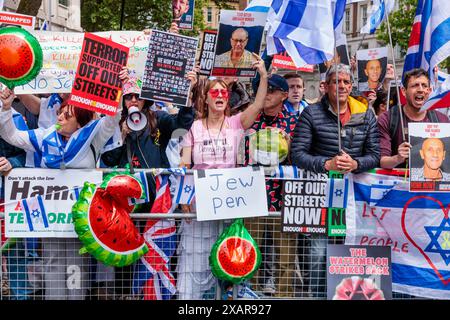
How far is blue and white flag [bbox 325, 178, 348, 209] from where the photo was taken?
18.3ft

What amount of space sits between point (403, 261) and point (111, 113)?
262cm

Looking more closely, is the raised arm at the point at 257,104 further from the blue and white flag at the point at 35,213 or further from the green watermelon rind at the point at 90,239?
the blue and white flag at the point at 35,213

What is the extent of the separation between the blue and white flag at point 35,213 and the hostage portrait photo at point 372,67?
4959 millimetres

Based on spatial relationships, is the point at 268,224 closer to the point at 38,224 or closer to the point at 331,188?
the point at 331,188

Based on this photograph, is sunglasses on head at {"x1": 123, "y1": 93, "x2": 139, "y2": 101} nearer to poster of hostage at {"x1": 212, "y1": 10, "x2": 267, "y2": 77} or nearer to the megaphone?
the megaphone

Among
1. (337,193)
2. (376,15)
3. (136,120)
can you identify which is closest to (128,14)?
(376,15)

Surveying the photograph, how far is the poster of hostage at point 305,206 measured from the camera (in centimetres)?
553

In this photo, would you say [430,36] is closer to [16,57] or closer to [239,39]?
[239,39]

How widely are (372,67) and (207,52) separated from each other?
10.7ft

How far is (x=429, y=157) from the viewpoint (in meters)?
5.34

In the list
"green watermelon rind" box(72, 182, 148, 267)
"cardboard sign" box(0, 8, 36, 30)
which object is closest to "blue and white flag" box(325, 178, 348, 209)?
"green watermelon rind" box(72, 182, 148, 267)

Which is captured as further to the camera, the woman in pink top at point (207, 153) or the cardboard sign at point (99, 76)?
the woman in pink top at point (207, 153)

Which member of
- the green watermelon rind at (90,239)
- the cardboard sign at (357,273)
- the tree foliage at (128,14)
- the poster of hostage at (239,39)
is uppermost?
the tree foliage at (128,14)

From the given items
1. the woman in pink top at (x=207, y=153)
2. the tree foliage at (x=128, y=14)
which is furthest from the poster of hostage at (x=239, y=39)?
the tree foliage at (x=128, y=14)
